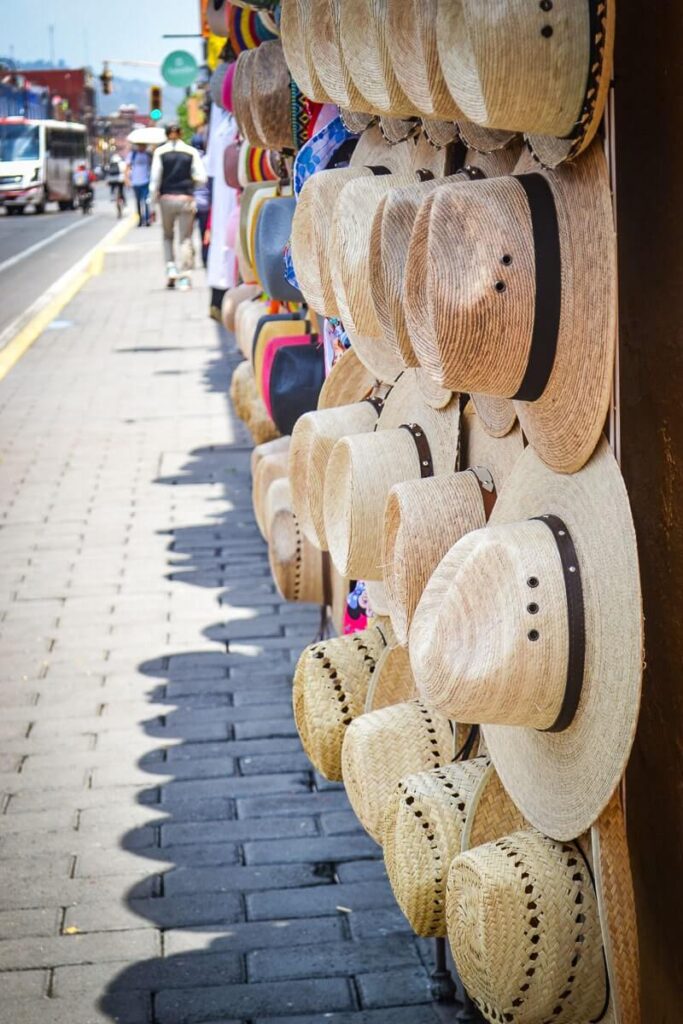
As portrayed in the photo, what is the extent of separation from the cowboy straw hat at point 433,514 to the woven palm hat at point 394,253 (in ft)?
0.63

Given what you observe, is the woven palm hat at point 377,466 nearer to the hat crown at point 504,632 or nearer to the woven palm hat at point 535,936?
the hat crown at point 504,632

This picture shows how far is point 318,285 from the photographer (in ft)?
9.38

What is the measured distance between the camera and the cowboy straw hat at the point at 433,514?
2.15 m

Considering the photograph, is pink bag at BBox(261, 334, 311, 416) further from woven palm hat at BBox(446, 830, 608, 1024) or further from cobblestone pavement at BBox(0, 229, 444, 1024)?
woven palm hat at BBox(446, 830, 608, 1024)

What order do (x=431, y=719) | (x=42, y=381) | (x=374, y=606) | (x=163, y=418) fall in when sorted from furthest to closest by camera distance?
1. (x=42, y=381)
2. (x=163, y=418)
3. (x=374, y=606)
4. (x=431, y=719)

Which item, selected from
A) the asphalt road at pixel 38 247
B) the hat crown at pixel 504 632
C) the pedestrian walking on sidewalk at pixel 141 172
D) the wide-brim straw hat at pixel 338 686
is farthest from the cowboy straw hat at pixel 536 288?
A: the pedestrian walking on sidewalk at pixel 141 172

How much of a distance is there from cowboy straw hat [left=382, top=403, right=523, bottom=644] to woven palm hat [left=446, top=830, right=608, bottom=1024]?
1.41 ft

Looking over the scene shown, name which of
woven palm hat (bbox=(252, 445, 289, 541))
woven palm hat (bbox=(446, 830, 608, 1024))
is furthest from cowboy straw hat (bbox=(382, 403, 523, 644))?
woven palm hat (bbox=(252, 445, 289, 541))

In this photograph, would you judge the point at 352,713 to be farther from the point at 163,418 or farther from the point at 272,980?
the point at 163,418

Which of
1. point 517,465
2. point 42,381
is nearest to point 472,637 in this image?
point 517,465

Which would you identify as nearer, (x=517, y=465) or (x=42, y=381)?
(x=517, y=465)

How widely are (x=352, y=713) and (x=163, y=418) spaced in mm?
7057

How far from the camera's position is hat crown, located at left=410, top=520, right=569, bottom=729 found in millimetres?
1790

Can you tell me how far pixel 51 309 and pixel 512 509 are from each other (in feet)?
50.7
